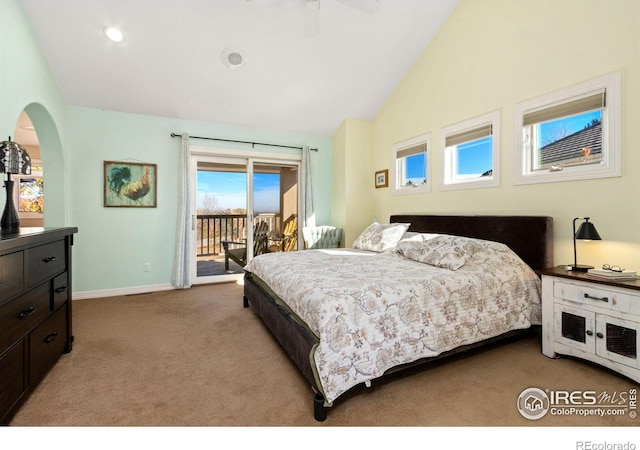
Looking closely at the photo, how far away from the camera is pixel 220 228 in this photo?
5223 mm

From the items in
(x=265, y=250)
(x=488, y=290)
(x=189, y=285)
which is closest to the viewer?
(x=488, y=290)

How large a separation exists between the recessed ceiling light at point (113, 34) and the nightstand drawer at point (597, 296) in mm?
4522

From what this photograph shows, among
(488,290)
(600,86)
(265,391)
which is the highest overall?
(600,86)

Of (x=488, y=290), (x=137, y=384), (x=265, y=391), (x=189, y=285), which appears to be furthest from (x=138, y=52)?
(x=488, y=290)

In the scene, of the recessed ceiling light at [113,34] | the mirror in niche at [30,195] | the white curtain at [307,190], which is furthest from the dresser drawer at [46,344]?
the mirror in niche at [30,195]

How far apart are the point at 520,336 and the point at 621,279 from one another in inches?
33.3

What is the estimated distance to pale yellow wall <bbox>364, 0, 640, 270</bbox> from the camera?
7.10ft

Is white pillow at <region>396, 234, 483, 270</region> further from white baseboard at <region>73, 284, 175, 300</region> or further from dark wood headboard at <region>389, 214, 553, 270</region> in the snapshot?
white baseboard at <region>73, 284, 175, 300</region>

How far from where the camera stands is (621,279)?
6.35 feet

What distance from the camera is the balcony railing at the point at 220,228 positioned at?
16.1 ft

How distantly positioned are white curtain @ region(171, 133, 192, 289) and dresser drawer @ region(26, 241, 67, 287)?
192 centimetres

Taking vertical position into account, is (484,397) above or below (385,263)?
below

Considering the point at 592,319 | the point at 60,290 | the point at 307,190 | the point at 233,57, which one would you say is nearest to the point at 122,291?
the point at 60,290

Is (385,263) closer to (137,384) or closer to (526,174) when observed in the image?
(526,174)
